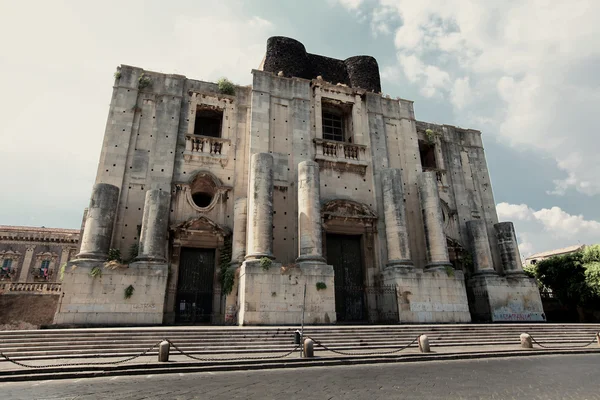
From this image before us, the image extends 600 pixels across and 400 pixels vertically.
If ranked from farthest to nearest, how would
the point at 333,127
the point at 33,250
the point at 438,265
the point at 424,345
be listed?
1. the point at 33,250
2. the point at 333,127
3. the point at 438,265
4. the point at 424,345

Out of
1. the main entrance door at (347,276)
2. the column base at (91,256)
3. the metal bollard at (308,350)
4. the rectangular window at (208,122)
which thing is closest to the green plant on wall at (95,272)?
the column base at (91,256)

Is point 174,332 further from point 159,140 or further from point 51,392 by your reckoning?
point 159,140

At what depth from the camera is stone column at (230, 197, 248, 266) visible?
48.7 feet

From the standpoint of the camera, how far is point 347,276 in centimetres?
1689

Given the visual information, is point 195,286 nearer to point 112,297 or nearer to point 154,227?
point 154,227

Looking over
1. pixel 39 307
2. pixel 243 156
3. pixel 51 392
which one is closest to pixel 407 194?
pixel 243 156

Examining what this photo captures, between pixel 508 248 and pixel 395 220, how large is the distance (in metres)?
7.86

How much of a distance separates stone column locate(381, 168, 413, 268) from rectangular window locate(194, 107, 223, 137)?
356 inches

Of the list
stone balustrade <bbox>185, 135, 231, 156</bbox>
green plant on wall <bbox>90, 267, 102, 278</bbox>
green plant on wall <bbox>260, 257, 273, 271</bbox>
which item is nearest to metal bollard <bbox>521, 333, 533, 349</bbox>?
green plant on wall <bbox>260, 257, 273, 271</bbox>

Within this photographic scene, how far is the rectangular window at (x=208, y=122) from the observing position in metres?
18.6

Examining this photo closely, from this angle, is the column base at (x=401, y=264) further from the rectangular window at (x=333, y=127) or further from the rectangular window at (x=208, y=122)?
the rectangular window at (x=208, y=122)

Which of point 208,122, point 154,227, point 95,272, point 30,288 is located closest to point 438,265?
point 154,227

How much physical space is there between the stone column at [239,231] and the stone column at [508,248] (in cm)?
1414

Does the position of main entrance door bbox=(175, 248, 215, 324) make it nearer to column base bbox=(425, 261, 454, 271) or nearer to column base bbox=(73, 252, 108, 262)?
column base bbox=(73, 252, 108, 262)
